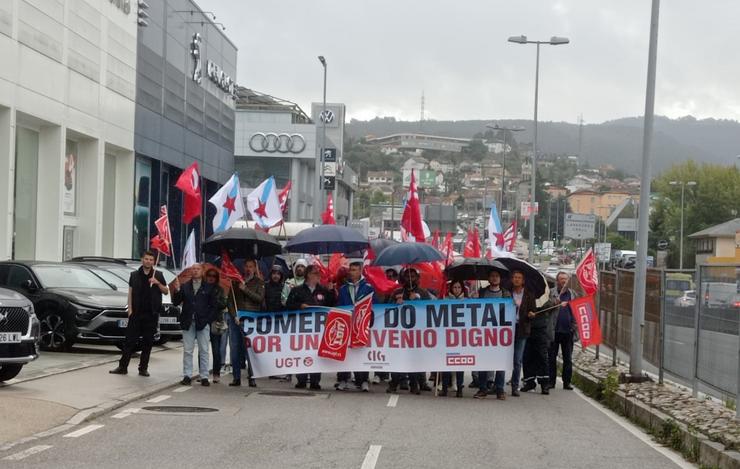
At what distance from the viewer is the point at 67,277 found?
20.7 m

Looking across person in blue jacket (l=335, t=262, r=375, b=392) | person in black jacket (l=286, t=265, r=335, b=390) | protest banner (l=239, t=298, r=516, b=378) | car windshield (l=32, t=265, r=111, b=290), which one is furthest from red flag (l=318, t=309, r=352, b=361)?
car windshield (l=32, t=265, r=111, b=290)

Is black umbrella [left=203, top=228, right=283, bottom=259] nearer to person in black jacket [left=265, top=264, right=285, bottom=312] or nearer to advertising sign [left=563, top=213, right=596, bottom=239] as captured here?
person in black jacket [left=265, top=264, right=285, bottom=312]

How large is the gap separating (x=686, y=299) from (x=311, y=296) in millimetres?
5513

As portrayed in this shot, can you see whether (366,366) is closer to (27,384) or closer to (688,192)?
(27,384)

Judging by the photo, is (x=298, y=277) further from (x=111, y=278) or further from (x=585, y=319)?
(x=111, y=278)

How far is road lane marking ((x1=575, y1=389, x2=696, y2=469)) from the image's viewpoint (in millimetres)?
11111

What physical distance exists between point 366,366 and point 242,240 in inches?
106

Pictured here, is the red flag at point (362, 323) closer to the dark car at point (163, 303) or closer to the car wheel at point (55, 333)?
the car wheel at point (55, 333)

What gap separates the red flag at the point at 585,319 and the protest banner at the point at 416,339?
6.71 ft

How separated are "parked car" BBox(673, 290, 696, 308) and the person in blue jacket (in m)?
4.57

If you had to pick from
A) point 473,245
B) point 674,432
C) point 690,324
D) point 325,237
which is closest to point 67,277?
point 325,237

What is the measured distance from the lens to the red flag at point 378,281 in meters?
16.8

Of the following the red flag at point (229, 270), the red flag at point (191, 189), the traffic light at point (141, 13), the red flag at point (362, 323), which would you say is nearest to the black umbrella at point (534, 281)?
the red flag at point (362, 323)

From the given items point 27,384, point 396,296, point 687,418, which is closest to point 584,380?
point 396,296
